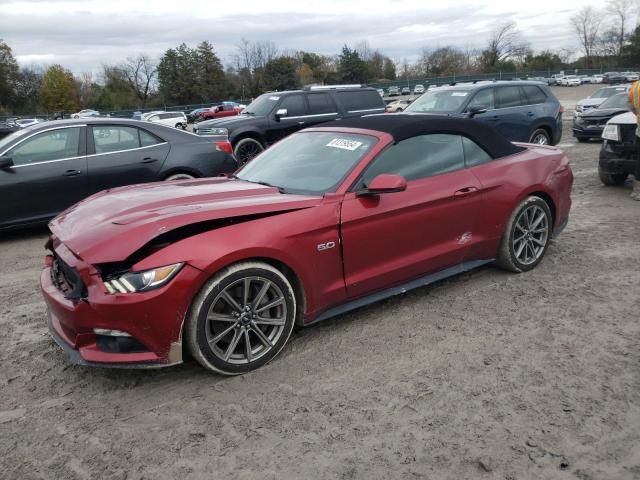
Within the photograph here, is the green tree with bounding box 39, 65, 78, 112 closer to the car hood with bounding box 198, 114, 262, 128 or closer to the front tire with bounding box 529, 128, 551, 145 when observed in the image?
the car hood with bounding box 198, 114, 262, 128

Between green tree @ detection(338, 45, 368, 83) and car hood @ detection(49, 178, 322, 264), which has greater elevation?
green tree @ detection(338, 45, 368, 83)

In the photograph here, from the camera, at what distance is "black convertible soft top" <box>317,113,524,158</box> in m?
4.26

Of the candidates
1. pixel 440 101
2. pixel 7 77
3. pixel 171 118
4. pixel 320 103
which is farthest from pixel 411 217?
pixel 7 77

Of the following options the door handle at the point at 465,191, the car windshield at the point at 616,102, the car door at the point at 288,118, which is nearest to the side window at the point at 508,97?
the car door at the point at 288,118

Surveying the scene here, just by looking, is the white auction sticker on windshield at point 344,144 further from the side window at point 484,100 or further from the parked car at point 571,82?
the parked car at point 571,82

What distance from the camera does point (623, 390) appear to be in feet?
10.1

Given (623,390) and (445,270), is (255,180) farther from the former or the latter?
(623,390)

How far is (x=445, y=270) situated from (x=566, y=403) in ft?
5.29

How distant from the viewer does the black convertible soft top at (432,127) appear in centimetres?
426

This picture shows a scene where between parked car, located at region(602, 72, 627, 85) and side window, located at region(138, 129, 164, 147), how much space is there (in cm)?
7341

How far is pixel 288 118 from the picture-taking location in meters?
12.0

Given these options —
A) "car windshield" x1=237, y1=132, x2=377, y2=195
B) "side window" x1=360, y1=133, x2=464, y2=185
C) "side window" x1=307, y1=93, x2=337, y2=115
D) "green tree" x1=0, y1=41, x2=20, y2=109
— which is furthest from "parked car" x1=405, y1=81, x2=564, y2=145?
"green tree" x1=0, y1=41, x2=20, y2=109

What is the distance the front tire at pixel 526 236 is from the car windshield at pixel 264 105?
8.07 meters

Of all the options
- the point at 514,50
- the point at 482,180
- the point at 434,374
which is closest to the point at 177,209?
the point at 434,374
